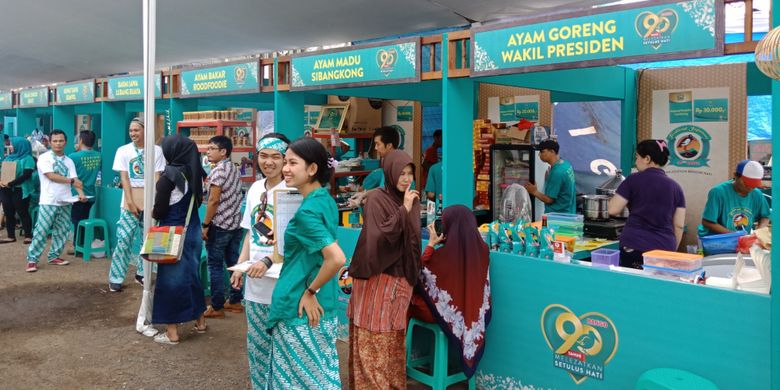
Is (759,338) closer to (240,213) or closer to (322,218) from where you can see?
(322,218)

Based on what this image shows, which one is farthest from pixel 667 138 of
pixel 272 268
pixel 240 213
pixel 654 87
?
pixel 272 268

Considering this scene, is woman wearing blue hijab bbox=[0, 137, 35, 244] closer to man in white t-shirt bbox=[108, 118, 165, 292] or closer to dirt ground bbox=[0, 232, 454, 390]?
dirt ground bbox=[0, 232, 454, 390]

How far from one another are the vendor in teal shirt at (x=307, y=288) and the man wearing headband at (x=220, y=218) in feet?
8.87

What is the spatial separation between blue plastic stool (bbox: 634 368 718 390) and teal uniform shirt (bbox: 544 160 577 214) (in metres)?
3.00

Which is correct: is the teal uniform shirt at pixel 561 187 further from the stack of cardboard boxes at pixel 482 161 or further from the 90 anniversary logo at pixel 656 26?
the 90 anniversary logo at pixel 656 26

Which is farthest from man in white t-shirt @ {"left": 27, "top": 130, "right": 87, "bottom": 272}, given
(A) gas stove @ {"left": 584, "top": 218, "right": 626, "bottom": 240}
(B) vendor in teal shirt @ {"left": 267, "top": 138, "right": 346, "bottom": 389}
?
(A) gas stove @ {"left": 584, "top": 218, "right": 626, "bottom": 240}

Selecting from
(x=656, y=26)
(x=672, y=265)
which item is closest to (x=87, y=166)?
(x=656, y=26)

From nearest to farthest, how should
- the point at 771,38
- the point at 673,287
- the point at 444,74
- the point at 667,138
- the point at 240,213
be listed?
the point at 771,38 → the point at 673,287 → the point at 444,74 → the point at 240,213 → the point at 667,138

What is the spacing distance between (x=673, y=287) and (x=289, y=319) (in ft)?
6.09

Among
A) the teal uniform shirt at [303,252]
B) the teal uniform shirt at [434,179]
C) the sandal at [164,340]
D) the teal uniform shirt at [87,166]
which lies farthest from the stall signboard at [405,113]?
the teal uniform shirt at [303,252]

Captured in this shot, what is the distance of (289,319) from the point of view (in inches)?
110

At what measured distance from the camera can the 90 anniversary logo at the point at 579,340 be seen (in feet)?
11.0

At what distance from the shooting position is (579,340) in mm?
3475

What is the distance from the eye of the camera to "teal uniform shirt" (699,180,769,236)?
505 centimetres
